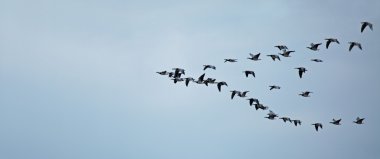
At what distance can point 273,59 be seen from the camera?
8356 centimetres

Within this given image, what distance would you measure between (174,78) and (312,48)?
18.3 m

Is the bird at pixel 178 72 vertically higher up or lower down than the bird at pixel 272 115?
higher up

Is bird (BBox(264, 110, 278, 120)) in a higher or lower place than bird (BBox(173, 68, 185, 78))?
lower

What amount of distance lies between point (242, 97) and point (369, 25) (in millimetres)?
20257

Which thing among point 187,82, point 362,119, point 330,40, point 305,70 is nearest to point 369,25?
point 330,40

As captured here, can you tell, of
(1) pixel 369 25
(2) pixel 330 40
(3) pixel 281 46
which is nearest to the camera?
(1) pixel 369 25

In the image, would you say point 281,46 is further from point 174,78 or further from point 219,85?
point 174,78

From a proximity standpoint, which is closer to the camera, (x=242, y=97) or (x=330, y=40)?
(x=330, y=40)

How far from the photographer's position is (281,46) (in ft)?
270

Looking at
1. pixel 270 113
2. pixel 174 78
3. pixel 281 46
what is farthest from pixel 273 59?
pixel 174 78

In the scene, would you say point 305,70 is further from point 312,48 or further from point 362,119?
point 362,119

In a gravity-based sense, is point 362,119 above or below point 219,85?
below

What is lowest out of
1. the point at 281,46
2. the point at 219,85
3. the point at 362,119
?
the point at 362,119

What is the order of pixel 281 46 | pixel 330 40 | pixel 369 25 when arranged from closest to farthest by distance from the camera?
pixel 369 25 → pixel 330 40 → pixel 281 46
